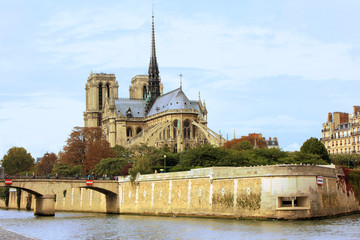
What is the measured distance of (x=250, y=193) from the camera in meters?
49.7

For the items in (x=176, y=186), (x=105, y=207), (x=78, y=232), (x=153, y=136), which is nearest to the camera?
(x=78, y=232)

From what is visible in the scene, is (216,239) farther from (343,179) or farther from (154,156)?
(154,156)

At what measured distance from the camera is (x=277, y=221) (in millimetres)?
46812

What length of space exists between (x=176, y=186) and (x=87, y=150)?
155 ft

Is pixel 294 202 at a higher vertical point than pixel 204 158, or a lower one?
lower

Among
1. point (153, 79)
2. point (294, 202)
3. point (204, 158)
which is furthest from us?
point (153, 79)

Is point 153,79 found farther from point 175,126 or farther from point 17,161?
point 17,161

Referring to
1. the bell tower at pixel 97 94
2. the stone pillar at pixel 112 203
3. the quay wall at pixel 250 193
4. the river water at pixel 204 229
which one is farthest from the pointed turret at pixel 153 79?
the river water at pixel 204 229

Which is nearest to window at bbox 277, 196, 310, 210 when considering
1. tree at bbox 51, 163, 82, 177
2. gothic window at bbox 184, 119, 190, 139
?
tree at bbox 51, 163, 82, 177

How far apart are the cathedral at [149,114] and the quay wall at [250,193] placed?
167 ft

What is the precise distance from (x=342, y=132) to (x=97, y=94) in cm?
6551

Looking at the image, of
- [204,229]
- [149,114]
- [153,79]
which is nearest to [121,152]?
[149,114]

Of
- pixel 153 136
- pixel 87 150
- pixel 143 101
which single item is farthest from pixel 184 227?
pixel 143 101

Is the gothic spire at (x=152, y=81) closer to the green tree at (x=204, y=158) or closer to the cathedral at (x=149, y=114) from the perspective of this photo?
the cathedral at (x=149, y=114)
